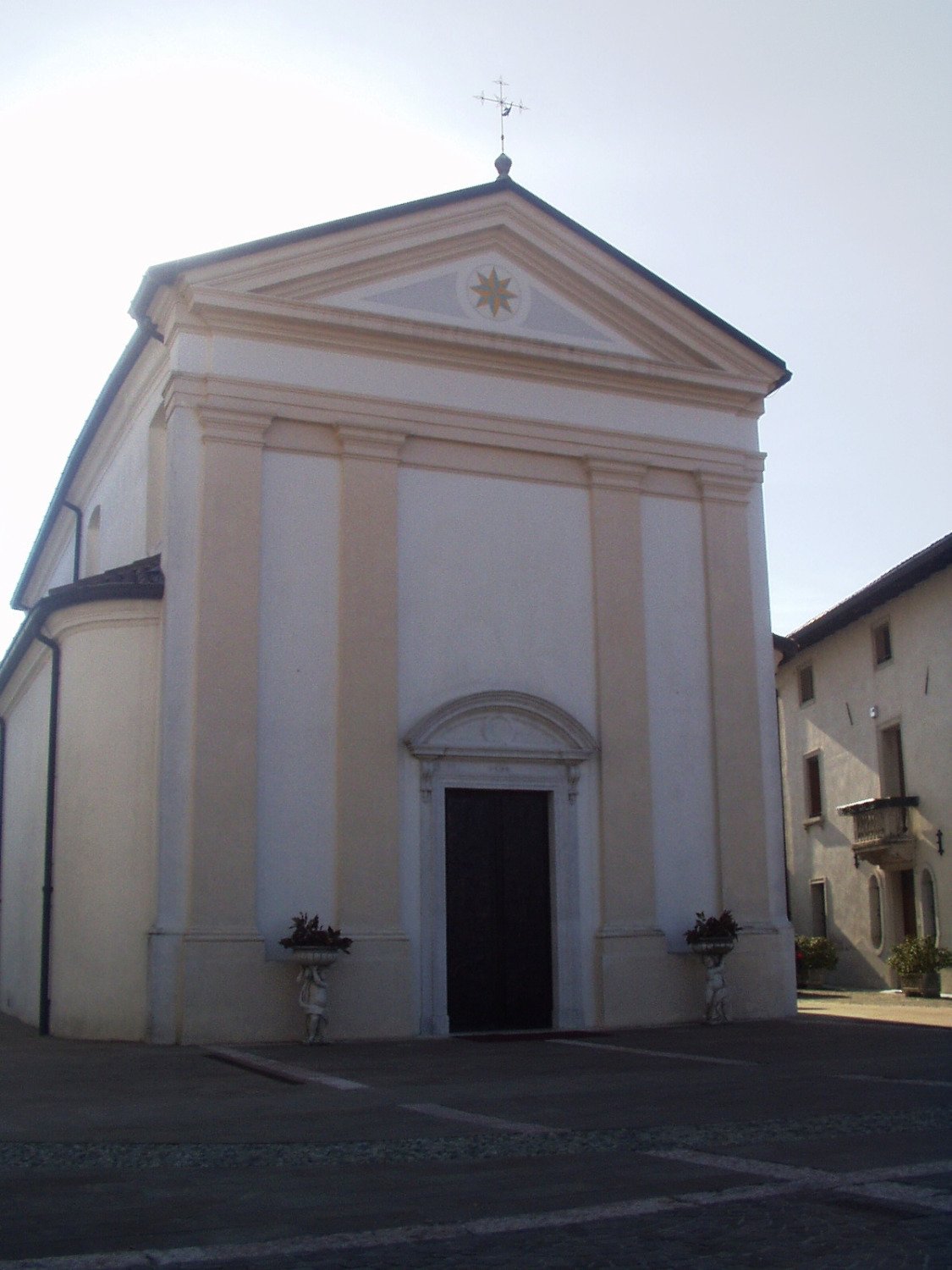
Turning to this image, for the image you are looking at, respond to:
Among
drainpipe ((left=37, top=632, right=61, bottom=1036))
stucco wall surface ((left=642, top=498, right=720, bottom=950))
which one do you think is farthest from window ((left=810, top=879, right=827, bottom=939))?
drainpipe ((left=37, top=632, right=61, bottom=1036))

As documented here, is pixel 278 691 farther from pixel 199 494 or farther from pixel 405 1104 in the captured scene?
pixel 405 1104

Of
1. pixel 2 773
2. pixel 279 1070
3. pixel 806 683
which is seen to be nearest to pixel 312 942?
pixel 279 1070

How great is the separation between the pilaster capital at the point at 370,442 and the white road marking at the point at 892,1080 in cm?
870

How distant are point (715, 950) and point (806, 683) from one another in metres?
18.4

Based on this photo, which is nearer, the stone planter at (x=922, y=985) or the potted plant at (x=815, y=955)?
the stone planter at (x=922, y=985)

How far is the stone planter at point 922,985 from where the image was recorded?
965 inches

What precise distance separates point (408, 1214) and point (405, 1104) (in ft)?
11.3

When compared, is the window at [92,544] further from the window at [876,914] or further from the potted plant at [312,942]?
the window at [876,914]

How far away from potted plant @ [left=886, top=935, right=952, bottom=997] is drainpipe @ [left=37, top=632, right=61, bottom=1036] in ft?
51.4

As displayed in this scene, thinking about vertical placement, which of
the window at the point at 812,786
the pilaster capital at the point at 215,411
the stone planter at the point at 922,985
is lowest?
the stone planter at the point at 922,985

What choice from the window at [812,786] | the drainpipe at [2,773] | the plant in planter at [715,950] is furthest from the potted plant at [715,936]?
the window at [812,786]

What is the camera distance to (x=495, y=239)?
17.2m

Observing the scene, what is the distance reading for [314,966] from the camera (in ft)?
45.6

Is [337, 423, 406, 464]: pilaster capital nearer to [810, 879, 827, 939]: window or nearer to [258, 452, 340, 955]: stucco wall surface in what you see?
[258, 452, 340, 955]: stucco wall surface
